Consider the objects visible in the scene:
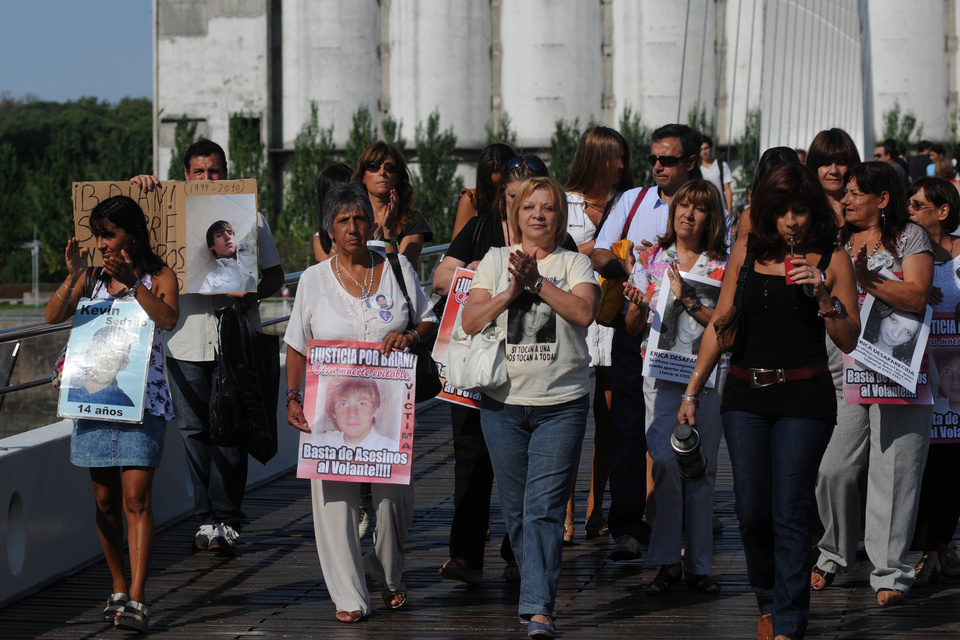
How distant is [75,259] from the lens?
6.08 metres

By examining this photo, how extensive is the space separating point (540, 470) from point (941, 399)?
7.12ft

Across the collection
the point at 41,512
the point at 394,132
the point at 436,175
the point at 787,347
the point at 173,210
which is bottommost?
the point at 41,512

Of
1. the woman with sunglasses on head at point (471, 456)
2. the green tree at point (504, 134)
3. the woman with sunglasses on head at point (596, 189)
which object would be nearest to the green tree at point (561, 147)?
the green tree at point (504, 134)

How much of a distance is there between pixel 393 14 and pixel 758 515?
41776 millimetres

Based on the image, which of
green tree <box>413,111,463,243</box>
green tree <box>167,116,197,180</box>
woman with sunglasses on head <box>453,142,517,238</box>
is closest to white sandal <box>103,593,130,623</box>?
woman with sunglasses on head <box>453,142,517,238</box>

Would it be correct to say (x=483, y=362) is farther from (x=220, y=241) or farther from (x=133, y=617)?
(x=220, y=241)

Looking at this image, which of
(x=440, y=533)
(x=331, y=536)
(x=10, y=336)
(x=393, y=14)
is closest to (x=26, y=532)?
(x=10, y=336)

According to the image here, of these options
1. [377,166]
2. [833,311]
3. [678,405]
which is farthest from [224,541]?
[833,311]

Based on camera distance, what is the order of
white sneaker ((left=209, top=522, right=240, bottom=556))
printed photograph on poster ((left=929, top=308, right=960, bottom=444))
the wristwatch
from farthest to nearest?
white sneaker ((left=209, top=522, right=240, bottom=556))
printed photograph on poster ((left=929, top=308, right=960, bottom=444))
the wristwatch

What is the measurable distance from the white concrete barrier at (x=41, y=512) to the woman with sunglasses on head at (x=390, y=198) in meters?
1.93

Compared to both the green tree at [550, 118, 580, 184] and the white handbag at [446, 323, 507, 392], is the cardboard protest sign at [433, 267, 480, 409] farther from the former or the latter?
the green tree at [550, 118, 580, 184]

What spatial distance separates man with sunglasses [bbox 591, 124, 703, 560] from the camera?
687cm

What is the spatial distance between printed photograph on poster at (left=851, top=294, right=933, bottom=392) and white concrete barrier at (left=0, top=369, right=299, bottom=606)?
3838mm

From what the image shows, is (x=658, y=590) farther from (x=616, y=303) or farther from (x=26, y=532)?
(x=26, y=532)
